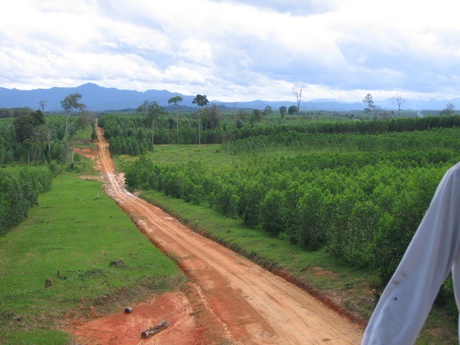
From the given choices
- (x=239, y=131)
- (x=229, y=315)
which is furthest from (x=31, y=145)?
(x=229, y=315)

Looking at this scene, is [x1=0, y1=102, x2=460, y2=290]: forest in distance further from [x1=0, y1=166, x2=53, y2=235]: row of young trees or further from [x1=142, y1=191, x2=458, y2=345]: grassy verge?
[x1=142, y1=191, x2=458, y2=345]: grassy verge

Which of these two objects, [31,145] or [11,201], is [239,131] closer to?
[31,145]

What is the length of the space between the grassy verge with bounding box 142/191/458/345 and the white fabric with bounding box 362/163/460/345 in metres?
12.3

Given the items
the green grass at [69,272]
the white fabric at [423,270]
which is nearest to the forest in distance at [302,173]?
the green grass at [69,272]

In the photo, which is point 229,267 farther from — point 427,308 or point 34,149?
point 34,149

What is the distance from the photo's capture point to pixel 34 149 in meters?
80.2

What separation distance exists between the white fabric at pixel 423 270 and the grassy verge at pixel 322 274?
485 inches

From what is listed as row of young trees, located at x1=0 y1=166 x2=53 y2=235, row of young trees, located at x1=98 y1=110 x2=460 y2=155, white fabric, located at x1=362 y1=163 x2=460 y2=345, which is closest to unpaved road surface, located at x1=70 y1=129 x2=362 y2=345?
row of young trees, located at x1=0 y1=166 x2=53 y2=235

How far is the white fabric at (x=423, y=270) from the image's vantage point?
1.75 metres

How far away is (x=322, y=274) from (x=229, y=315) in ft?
15.9

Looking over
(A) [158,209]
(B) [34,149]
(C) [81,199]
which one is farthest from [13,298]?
(B) [34,149]

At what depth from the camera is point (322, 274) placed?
19.9m

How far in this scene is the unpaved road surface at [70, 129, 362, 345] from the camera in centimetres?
1506

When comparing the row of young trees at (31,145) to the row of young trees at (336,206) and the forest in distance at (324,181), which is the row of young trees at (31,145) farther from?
the row of young trees at (336,206)
